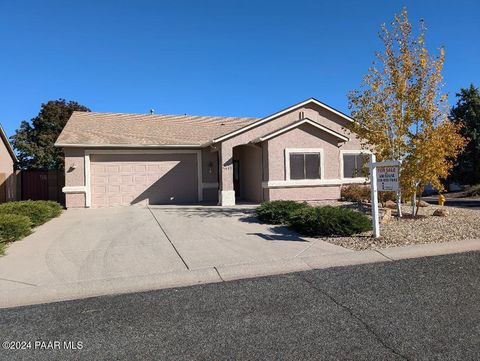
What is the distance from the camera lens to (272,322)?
4297 millimetres

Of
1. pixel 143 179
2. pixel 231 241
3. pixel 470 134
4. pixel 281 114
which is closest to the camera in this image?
pixel 231 241

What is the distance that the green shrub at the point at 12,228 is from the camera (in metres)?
8.97

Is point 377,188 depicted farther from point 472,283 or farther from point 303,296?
point 303,296

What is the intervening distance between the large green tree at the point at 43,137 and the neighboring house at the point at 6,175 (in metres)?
13.8

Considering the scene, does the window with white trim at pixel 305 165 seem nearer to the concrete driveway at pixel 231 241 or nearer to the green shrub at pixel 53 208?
the concrete driveway at pixel 231 241

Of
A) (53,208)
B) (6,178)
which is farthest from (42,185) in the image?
(53,208)

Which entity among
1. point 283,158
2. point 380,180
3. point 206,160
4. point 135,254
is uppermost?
point 206,160

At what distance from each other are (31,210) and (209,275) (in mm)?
8373

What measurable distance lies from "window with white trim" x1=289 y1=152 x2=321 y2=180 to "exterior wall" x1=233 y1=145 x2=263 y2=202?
1613 mm

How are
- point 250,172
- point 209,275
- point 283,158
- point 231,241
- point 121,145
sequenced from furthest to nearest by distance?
point 250,172 → point 121,145 → point 283,158 → point 231,241 → point 209,275

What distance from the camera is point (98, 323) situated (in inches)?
174

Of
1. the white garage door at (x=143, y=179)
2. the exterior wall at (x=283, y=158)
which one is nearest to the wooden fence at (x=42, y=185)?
the white garage door at (x=143, y=179)

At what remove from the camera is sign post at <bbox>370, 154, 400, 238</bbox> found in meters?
9.05

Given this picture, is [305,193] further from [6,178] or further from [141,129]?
[6,178]
